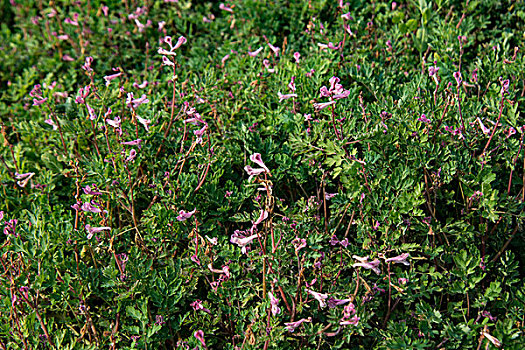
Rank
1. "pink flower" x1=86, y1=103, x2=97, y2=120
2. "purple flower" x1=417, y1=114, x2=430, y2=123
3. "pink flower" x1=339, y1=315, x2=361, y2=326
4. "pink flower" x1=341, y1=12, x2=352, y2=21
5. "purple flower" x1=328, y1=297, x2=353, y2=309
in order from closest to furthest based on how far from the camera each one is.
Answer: "pink flower" x1=339, y1=315, x2=361, y2=326 < "purple flower" x1=328, y1=297, x2=353, y2=309 < "purple flower" x1=417, y1=114, x2=430, y2=123 < "pink flower" x1=86, y1=103, x2=97, y2=120 < "pink flower" x1=341, y1=12, x2=352, y2=21

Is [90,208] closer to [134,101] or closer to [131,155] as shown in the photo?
[131,155]

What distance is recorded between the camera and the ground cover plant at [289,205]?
2.64 meters

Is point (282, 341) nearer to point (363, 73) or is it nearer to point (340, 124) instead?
point (340, 124)

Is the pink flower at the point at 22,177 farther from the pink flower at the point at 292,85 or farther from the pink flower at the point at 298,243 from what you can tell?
the pink flower at the point at 298,243

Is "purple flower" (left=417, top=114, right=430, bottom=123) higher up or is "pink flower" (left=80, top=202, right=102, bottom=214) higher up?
"purple flower" (left=417, top=114, right=430, bottom=123)

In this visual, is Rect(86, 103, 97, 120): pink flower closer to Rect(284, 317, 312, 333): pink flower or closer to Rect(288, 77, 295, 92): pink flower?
Rect(288, 77, 295, 92): pink flower

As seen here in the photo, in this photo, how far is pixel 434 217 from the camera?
286 centimetres

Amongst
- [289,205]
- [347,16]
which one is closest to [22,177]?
[289,205]

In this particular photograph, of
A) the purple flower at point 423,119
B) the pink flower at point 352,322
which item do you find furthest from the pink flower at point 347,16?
the pink flower at point 352,322

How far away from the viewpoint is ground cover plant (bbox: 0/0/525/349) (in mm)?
2641

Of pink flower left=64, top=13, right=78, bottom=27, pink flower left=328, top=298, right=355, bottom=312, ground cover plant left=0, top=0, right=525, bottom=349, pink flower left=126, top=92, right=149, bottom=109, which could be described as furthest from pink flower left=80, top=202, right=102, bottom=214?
pink flower left=64, top=13, right=78, bottom=27

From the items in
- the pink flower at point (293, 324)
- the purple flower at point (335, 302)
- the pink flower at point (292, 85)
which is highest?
the pink flower at point (292, 85)

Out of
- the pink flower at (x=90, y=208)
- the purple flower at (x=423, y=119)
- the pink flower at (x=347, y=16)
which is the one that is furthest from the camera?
the pink flower at (x=347, y=16)

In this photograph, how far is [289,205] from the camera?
3.35 m
